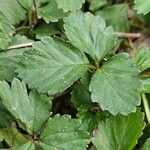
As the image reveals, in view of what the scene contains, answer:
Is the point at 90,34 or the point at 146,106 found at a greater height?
the point at 90,34

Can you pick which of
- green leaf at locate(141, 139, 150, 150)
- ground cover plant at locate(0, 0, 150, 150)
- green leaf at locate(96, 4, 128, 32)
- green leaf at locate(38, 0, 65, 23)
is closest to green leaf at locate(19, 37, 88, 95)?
ground cover plant at locate(0, 0, 150, 150)

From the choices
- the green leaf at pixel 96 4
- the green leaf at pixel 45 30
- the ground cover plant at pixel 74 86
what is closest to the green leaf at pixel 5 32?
the ground cover plant at pixel 74 86

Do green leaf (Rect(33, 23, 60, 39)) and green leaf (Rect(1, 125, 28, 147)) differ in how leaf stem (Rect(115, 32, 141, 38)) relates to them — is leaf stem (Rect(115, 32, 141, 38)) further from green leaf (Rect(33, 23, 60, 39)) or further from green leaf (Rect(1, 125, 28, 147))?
green leaf (Rect(1, 125, 28, 147))

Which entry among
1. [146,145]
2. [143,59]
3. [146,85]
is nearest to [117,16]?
[143,59]

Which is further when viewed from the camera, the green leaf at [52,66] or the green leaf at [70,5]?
the green leaf at [70,5]

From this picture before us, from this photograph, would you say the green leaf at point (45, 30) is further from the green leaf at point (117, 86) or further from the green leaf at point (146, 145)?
the green leaf at point (146, 145)

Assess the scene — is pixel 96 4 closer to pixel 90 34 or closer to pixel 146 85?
pixel 90 34
